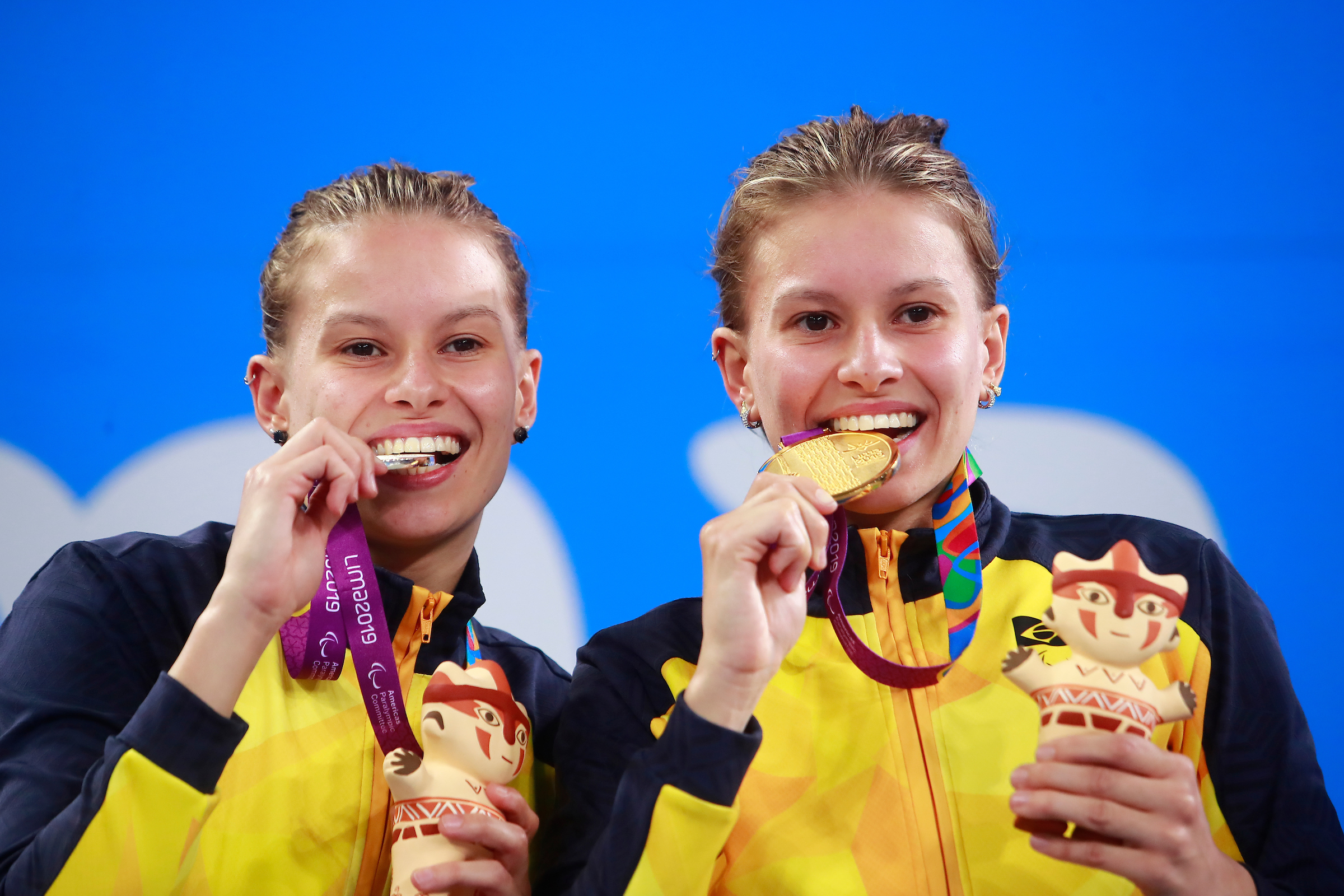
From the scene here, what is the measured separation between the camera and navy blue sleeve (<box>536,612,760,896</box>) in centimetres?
123

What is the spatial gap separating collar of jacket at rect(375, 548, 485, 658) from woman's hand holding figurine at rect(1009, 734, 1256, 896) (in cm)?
83

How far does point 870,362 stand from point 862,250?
164mm

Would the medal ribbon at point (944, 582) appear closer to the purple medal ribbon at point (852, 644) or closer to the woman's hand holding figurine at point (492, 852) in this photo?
the purple medal ribbon at point (852, 644)

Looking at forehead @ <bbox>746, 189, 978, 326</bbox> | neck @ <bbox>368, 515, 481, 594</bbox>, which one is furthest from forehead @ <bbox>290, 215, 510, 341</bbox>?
forehead @ <bbox>746, 189, 978, 326</bbox>

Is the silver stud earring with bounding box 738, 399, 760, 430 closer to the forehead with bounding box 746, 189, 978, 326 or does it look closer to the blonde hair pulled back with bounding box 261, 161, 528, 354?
the forehead with bounding box 746, 189, 978, 326

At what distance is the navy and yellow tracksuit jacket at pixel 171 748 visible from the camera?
1.20m

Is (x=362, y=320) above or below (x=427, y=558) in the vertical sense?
above

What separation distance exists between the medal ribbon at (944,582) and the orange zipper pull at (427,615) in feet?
1.70

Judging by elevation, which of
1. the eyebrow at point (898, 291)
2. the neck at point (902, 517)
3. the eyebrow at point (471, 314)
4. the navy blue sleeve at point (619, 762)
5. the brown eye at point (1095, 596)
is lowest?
the navy blue sleeve at point (619, 762)

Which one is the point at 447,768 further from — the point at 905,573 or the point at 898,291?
the point at 898,291

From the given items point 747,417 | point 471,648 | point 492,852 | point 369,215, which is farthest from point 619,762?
point 369,215

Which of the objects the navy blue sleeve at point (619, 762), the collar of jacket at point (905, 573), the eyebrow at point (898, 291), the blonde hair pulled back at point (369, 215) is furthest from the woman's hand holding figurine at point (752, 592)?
the blonde hair pulled back at point (369, 215)

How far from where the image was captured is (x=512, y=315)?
6.03 feet

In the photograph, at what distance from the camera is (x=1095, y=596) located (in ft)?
3.86
